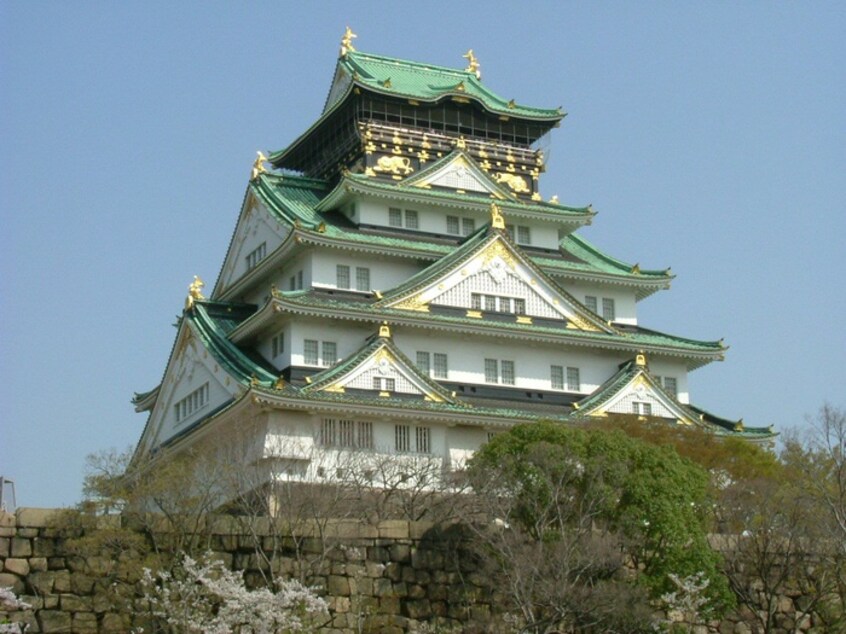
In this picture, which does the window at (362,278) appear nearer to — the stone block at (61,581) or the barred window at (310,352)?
the barred window at (310,352)

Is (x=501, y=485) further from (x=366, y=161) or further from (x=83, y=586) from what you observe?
(x=366, y=161)

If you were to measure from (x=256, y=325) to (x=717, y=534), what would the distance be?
61.1 feet

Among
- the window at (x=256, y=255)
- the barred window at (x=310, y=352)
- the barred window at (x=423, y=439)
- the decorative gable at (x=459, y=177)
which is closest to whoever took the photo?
the barred window at (x=423, y=439)

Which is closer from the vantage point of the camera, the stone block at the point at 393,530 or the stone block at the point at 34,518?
the stone block at the point at 34,518

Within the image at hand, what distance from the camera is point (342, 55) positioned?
2296 inches

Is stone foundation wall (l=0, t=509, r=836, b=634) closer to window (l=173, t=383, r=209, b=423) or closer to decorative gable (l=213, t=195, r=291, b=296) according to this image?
window (l=173, t=383, r=209, b=423)

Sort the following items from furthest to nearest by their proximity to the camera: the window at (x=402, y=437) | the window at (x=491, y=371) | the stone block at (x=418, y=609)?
the window at (x=491, y=371), the window at (x=402, y=437), the stone block at (x=418, y=609)

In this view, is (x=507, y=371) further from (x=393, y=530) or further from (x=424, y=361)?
(x=393, y=530)

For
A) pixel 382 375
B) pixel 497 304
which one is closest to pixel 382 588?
pixel 382 375

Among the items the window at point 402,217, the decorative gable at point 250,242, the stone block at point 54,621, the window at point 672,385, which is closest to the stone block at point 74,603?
the stone block at point 54,621

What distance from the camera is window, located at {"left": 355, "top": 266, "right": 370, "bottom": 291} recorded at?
49.0m

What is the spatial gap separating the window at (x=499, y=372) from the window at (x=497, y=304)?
174cm

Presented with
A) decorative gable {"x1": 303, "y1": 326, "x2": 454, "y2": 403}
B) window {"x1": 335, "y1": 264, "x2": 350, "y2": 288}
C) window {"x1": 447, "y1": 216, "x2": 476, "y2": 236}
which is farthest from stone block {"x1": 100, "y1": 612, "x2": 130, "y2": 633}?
window {"x1": 447, "y1": 216, "x2": 476, "y2": 236}

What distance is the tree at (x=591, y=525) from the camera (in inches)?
1141
